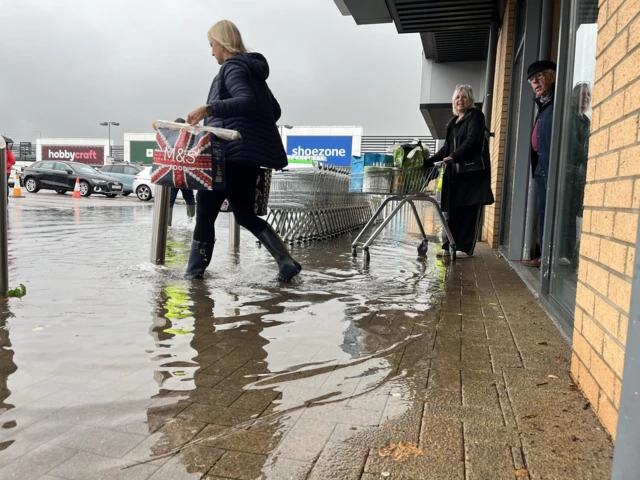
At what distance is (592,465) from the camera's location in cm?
164

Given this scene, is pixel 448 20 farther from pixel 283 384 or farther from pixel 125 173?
pixel 125 173

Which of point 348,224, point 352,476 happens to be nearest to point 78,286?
point 352,476

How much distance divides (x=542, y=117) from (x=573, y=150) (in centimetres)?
188

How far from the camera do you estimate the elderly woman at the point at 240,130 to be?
4.09 meters

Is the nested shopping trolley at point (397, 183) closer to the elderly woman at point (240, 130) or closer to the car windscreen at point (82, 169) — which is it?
the elderly woman at point (240, 130)

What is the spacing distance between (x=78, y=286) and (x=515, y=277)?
3.69m

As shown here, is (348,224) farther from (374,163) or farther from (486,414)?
(486,414)

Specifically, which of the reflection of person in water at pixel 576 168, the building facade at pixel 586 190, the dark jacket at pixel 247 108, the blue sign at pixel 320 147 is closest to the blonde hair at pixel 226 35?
the dark jacket at pixel 247 108

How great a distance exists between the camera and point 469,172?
6.19m

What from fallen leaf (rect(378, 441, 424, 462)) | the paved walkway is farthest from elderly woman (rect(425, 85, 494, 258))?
fallen leaf (rect(378, 441, 424, 462))

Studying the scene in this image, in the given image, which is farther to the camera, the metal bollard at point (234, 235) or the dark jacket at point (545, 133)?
the metal bollard at point (234, 235)

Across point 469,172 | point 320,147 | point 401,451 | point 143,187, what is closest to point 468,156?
point 469,172

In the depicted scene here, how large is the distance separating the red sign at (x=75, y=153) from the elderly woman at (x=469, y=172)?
2028 inches

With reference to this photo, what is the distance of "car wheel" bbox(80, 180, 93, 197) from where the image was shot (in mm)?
22545
